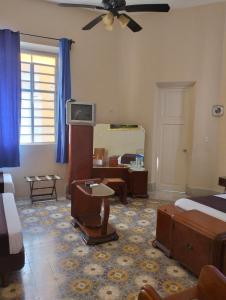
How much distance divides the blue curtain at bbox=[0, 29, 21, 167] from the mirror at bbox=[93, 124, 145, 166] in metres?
1.48

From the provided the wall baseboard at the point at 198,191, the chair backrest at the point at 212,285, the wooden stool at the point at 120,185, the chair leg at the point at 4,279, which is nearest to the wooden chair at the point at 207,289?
the chair backrest at the point at 212,285

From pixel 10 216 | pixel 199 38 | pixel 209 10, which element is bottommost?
pixel 10 216

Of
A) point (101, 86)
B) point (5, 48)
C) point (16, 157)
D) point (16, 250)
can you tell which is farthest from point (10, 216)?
point (101, 86)

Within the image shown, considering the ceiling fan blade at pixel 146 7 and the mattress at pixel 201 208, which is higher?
the ceiling fan blade at pixel 146 7

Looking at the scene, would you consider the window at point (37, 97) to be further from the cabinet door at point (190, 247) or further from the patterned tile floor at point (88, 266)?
the cabinet door at point (190, 247)

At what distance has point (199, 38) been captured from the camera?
15.2 ft

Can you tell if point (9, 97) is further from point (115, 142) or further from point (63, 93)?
point (115, 142)

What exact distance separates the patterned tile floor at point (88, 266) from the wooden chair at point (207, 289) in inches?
33.2

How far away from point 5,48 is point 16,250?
3.19 metres

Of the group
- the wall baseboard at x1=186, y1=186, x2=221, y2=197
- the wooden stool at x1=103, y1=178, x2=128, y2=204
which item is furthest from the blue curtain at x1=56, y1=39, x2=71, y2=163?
the wall baseboard at x1=186, y1=186, x2=221, y2=197

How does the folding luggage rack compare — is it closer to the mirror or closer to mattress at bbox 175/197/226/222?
the mirror

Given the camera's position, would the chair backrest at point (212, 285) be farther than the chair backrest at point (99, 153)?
No

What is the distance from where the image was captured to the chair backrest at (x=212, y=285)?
1223mm

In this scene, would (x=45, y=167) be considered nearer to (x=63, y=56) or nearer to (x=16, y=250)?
(x=63, y=56)
